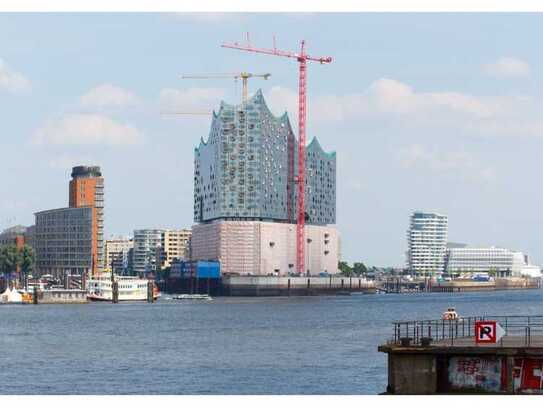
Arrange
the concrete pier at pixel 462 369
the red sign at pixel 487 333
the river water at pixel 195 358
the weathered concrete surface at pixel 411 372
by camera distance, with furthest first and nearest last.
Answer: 1. the river water at pixel 195 358
2. the red sign at pixel 487 333
3. the weathered concrete surface at pixel 411 372
4. the concrete pier at pixel 462 369

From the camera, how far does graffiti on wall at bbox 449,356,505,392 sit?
185 feet

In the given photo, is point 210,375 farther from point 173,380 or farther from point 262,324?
point 262,324

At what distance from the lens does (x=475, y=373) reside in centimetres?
5653

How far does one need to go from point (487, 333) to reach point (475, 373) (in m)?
2.20

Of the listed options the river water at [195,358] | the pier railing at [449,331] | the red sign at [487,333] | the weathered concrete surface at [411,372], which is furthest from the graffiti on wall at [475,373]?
the river water at [195,358]

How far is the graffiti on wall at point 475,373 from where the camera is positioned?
185 ft

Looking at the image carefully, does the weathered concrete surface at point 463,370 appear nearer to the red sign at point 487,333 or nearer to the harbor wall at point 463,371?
the harbor wall at point 463,371

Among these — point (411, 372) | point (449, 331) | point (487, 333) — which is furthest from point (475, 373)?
point (449, 331)

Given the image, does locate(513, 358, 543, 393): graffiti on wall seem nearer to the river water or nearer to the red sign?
the red sign

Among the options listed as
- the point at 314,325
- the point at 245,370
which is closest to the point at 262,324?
the point at 314,325

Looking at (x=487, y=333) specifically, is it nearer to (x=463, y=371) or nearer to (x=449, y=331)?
(x=463, y=371)

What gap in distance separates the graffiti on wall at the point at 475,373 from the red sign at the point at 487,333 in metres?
1.53

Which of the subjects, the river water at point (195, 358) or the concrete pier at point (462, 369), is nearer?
the concrete pier at point (462, 369)
